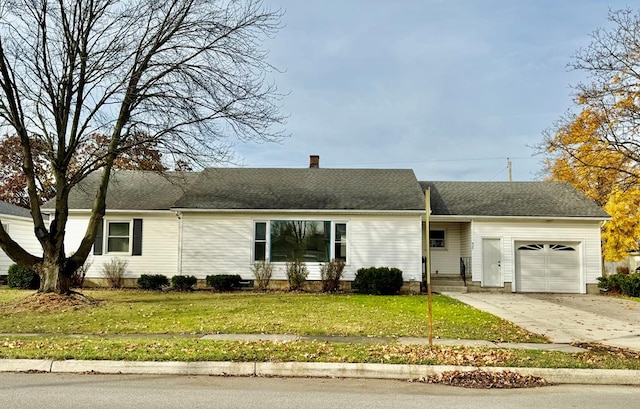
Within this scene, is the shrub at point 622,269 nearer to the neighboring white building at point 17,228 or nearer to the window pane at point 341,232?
the window pane at point 341,232

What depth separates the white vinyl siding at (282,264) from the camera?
21250 mm

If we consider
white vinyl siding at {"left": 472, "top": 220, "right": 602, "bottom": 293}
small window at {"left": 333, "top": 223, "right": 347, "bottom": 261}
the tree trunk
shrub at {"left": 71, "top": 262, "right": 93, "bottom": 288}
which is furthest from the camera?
white vinyl siding at {"left": 472, "top": 220, "right": 602, "bottom": 293}

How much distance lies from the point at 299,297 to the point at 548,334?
907 centimetres

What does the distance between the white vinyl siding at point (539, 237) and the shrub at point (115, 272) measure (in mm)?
14812

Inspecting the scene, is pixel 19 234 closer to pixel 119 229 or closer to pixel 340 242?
pixel 119 229

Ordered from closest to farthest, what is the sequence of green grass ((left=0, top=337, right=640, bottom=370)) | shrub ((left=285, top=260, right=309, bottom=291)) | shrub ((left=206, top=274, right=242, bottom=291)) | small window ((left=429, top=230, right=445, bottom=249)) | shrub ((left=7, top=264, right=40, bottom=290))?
green grass ((left=0, top=337, right=640, bottom=370)) → shrub ((left=206, top=274, right=242, bottom=291)) → shrub ((left=285, top=260, right=309, bottom=291)) → shrub ((left=7, top=264, right=40, bottom=290)) → small window ((left=429, top=230, right=445, bottom=249))

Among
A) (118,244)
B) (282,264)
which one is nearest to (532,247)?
(282,264)

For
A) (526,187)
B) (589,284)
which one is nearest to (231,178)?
(526,187)

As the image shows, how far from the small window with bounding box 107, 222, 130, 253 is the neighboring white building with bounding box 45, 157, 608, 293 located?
4cm

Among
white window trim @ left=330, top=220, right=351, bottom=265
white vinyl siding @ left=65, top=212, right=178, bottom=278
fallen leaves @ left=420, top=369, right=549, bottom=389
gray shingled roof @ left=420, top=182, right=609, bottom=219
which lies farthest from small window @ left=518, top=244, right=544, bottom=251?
fallen leaves @ left=420, top=369, right=549, bottom=389

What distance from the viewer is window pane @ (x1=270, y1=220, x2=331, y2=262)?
2144cm

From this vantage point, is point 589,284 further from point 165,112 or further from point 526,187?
point 165,112

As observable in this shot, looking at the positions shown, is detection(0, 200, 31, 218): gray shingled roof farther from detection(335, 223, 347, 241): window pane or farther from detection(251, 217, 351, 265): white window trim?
detection(335, 223, 347, 241): window pane

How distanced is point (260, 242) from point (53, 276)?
824cm
